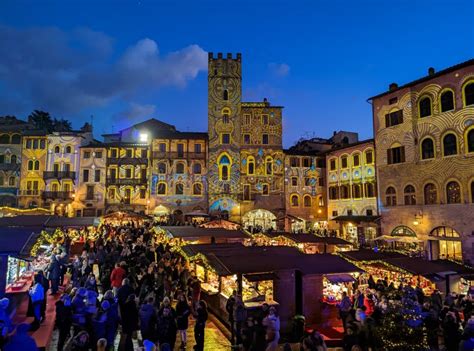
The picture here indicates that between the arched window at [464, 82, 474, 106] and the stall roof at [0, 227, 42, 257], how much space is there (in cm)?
2746

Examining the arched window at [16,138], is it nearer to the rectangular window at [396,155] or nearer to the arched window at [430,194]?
the rectangular window at [396,155]

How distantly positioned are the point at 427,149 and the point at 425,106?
3421 mm

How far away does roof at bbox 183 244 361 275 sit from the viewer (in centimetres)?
1232

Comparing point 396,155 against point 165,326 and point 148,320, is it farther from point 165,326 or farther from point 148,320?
point 148,320

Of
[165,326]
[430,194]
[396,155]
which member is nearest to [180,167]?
[396,155]

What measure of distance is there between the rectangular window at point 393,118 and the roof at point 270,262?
68.9ft

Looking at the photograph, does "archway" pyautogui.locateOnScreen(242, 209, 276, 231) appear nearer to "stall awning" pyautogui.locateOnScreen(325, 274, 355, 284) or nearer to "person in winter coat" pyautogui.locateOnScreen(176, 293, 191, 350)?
"stall awning" pyautogui.locateOnScreen(325, 274, 355, 284)

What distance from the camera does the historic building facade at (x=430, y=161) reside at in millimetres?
25828

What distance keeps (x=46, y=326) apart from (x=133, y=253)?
24.3 feet

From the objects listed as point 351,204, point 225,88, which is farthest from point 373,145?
point 225,88

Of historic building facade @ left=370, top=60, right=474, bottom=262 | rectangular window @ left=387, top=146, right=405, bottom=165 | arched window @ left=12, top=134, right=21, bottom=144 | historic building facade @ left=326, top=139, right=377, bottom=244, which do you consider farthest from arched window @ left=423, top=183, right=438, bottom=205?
arched window @ left=12, top=134, right=21, bottom=144

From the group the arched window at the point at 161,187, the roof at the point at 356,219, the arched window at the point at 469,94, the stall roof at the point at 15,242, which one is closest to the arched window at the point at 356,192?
the roof at the point at 356,219

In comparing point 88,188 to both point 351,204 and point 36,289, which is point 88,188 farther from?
point 36,289

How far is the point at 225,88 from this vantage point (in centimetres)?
4544
